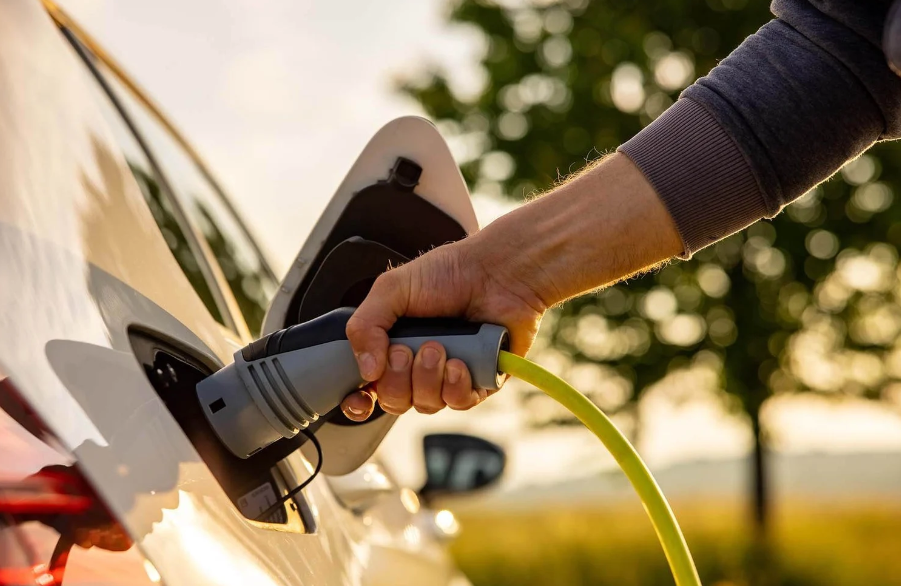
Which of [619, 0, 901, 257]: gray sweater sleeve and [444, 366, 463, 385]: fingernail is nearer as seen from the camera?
[444, 366, 463, 385]: fingernail

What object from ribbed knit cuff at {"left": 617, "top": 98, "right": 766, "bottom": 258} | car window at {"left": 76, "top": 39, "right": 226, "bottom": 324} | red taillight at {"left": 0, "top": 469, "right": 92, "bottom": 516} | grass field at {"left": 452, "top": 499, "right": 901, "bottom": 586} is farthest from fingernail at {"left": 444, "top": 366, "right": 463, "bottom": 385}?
grass field at {"left": 452, "top": 499, "right": 901, "bottom": 586}

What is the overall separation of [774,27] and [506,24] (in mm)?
10091

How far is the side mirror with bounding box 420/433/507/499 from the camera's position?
322 centimetres

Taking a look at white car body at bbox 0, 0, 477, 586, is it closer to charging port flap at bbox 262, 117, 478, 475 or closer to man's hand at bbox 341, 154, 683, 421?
charging port flap at bbox 262, 117, 478, 475

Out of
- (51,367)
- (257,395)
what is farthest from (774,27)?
(51,367)

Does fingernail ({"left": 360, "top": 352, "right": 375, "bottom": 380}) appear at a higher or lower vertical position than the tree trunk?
higher

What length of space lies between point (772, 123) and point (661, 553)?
9.13m

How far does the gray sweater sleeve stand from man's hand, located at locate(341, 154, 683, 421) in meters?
0.06

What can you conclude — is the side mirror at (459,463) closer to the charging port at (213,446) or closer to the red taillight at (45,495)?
the charging port at (213,446)

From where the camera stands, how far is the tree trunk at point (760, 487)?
11734mm

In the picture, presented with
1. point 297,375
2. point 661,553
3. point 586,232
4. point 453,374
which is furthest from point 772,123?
point 661,553

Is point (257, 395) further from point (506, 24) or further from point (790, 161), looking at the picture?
point (506, 24)

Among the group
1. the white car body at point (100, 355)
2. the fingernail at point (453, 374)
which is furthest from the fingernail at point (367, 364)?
the white car body at point (100, 355)

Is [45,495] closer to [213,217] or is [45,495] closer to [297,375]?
[297,375]
